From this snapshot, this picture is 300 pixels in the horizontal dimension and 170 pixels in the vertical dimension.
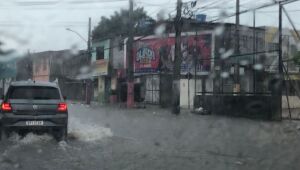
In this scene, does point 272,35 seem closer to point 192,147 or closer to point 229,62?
point 229,62

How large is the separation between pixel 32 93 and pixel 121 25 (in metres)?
39.2

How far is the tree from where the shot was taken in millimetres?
40134

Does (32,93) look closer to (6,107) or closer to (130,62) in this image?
(6,107)

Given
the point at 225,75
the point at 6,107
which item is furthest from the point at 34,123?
the point at 225,75

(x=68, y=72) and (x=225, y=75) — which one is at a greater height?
(x=68, y=72)

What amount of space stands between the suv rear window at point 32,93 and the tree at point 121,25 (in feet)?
82.5

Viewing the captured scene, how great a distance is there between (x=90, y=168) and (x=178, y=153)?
2.78 m

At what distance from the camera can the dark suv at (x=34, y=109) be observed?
12.4 m

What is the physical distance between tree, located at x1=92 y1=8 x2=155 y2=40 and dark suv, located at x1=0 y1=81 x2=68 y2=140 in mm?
25265

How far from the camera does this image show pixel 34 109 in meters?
12.5

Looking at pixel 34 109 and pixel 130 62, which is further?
pixel 130 62

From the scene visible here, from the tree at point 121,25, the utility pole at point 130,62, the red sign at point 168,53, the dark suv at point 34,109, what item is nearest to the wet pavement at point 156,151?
the dark suv at point 34,109

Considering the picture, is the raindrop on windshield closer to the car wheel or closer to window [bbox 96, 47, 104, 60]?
window [bbox 96, 47, 104, 60]

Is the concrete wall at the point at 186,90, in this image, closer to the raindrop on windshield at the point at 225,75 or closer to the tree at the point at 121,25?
the raindrop on windshield at the point at 225,75
